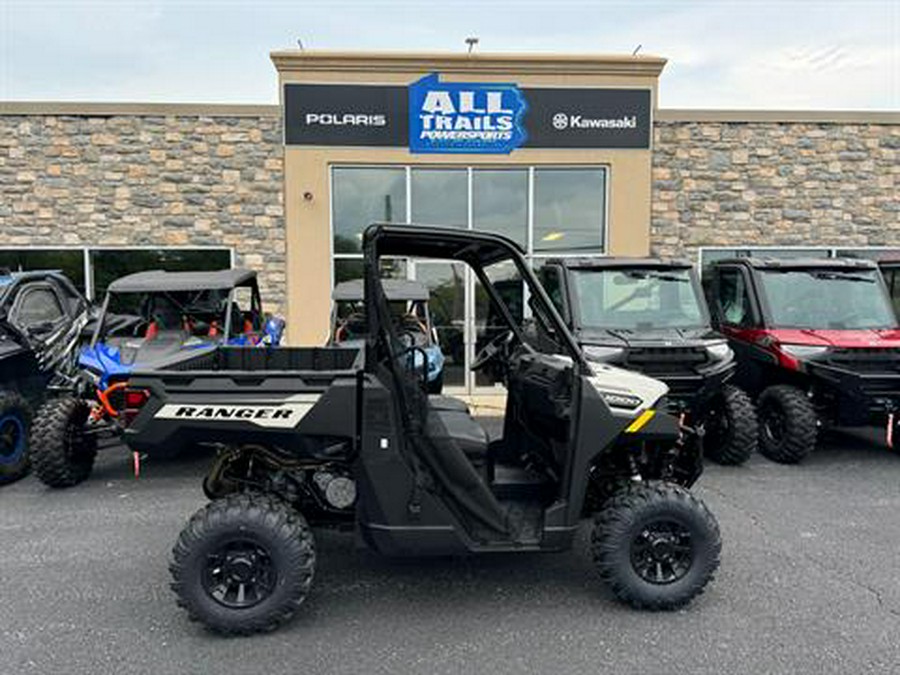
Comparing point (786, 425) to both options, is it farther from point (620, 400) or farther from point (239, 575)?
point (239, 575)

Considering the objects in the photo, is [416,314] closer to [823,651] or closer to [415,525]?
[415,525]

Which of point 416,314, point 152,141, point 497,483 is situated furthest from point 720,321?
point 152,141

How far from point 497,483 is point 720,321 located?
5083mm

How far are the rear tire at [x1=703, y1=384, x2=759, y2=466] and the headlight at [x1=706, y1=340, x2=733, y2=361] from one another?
0.44 meters

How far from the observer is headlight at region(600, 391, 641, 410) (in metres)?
3.52

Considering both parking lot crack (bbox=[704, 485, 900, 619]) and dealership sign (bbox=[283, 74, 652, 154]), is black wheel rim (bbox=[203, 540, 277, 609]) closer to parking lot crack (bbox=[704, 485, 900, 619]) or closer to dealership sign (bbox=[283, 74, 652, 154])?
parking lot crack (bbox=[704, 485, 900, 619])

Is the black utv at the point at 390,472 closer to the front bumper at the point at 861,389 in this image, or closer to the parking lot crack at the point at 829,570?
the parking lot crack at the point at 829,570

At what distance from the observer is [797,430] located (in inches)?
254

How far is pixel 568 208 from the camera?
10789mm

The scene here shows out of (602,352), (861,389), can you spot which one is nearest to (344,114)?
(602,352)

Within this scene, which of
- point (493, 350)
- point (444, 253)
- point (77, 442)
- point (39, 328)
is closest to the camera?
point (444, 253)

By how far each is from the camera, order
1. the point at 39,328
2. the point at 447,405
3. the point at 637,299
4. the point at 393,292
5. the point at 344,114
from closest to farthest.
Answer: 1. the point at 447,405
2. the point at 637,299
3. the point at 39,328
4. the point at 393,292
5. the point at 344,114

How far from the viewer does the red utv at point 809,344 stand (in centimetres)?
645

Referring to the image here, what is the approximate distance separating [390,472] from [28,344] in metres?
5.06
